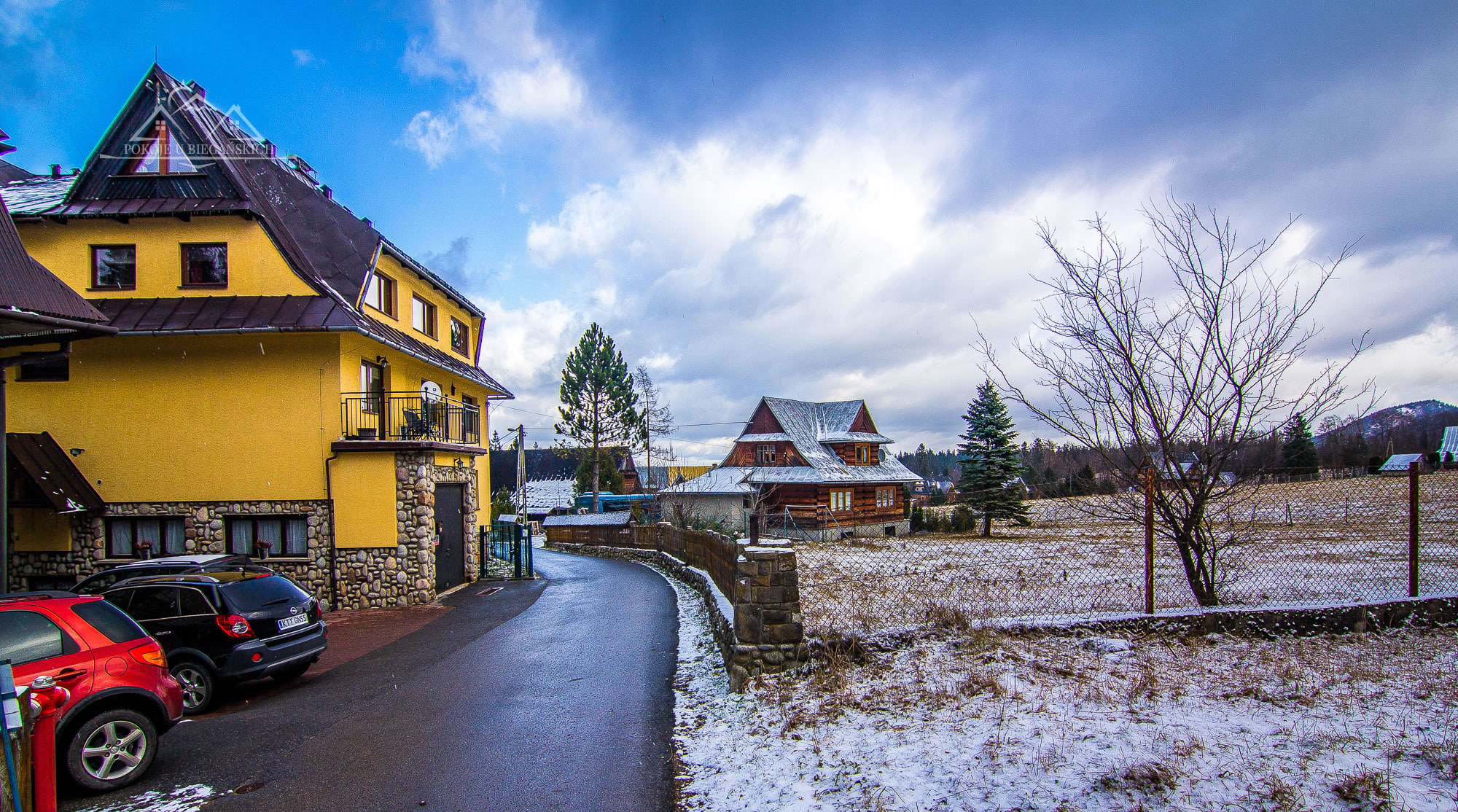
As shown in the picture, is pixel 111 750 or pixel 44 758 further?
pixel 111 750

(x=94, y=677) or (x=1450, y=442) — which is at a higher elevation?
(x=1450, y=442)

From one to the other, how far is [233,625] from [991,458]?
32754mm

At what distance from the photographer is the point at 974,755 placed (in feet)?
16.0

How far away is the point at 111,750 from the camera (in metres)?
5.69

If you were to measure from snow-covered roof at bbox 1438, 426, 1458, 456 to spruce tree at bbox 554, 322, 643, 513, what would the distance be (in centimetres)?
4293

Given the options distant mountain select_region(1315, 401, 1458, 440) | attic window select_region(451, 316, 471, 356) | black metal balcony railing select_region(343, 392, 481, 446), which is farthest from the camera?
distant mountain select_region(1315, 401, 1458, 440)

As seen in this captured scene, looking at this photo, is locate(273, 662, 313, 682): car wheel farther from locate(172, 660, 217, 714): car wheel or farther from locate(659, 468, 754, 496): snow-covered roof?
locate(659, 468, 754, 496): snow-covered roof

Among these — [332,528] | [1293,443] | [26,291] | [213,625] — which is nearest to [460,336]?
[332,528]

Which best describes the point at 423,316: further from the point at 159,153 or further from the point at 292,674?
the point at 292,674

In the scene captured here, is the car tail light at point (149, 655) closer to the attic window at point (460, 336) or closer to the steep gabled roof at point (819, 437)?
the attic window at point (460, 336)

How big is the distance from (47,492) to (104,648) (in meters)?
12.5

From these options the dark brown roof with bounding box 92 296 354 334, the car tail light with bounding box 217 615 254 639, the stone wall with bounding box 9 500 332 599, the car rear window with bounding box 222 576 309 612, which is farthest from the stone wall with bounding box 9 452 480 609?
the car tail light with bounding box 217 615 254 639

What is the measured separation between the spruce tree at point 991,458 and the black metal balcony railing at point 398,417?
24605 mm

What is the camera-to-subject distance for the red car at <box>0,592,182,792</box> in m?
5.46
